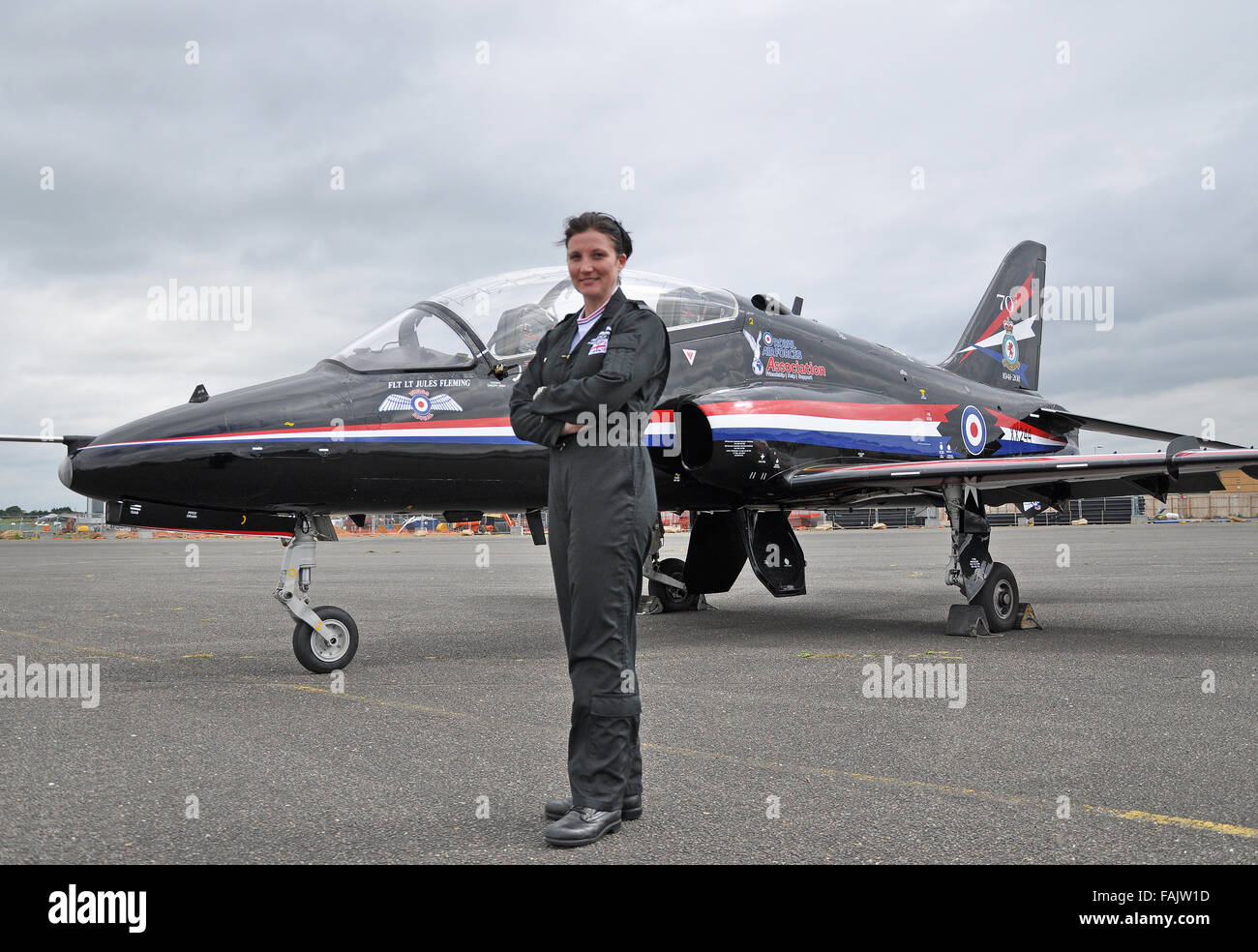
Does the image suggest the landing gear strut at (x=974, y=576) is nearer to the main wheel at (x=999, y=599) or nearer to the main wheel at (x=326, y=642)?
the main wheel at (x=999, y=599)

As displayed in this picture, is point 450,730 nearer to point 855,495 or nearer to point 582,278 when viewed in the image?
point 582,278

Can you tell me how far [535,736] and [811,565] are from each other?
17138 millimetres

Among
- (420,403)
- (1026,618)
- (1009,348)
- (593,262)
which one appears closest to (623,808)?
(593,262)

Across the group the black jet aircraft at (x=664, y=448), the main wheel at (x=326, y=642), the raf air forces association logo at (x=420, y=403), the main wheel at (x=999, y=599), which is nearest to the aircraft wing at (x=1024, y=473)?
the black jet aircraft at (x=664, y=448)

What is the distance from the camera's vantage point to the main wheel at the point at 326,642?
6637mm

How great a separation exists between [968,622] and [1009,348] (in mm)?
7170

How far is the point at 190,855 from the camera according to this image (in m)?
3.04

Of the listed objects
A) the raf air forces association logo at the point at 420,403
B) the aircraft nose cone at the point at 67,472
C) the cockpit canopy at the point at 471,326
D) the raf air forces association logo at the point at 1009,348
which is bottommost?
the aircraft nose cone at the point at 67,472

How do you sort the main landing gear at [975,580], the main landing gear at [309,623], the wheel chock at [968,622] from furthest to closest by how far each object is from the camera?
the main landing gear at [975,580] → the wheel chock at [968,622] → the main landing gear at [309,623]

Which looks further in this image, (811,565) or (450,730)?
(811,565)

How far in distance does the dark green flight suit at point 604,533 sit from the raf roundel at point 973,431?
8590 millimetres

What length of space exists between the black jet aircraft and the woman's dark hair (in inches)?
141
